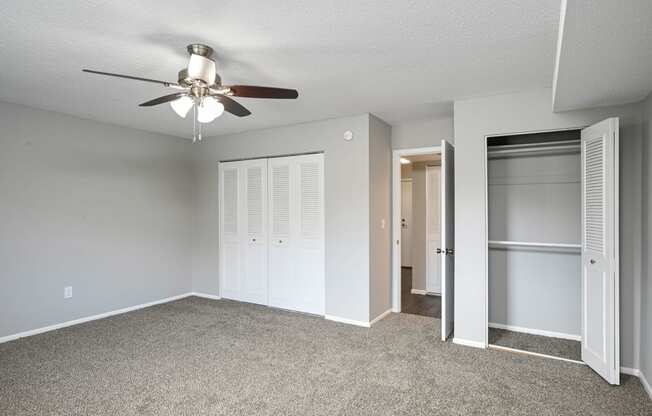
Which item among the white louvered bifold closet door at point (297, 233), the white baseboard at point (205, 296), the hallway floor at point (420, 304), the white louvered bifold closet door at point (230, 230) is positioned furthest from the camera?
the white baseboard at point (205, 296)

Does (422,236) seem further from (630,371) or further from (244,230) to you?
(630,371)

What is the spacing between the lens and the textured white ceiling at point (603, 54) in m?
1.55

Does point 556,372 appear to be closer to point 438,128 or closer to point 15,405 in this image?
point 438,128

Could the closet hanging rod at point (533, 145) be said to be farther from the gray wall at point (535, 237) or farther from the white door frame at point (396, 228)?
the white door frame at point (396, 228)

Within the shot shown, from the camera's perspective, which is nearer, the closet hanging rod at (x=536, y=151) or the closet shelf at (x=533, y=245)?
the closet shelf at (x=533, y=245)

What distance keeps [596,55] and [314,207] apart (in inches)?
122

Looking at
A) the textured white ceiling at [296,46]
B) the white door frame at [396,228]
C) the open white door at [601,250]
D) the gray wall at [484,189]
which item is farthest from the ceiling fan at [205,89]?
the white door frame at [396,228]

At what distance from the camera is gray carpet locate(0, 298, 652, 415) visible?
246cm

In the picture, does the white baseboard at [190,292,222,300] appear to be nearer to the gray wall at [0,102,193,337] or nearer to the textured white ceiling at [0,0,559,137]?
the gray wall at [0,102,193,337]

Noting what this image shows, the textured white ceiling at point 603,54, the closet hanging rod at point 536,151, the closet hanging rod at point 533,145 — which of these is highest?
the textured white ceiling at point 603,54

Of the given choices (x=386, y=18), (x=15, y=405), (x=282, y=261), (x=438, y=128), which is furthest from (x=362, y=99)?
(x=15, y=405)

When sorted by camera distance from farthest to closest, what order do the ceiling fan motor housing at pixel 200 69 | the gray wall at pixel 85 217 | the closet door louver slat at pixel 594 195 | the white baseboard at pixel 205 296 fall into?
the white baseboard at pixel 205 296, the gray wall at pixel 85 217, the closet door louver slat at pixel 594 195, the ceiling fan motor housing at pixel 200 69

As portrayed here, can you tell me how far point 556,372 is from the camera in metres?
2.94

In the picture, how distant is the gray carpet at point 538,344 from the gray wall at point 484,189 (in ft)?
1.07
